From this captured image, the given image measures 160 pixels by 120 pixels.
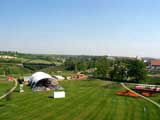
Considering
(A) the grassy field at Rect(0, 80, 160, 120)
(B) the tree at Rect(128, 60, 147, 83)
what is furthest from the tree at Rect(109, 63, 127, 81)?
(A) the grassy field at Rect(0, 80, 160, 120)

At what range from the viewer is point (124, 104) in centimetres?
5425

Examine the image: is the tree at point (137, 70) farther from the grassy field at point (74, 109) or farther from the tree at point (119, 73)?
the grassy field at point (74, 109)

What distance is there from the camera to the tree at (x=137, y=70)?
4405 inches

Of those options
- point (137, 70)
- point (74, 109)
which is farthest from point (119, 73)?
point (74, 109)

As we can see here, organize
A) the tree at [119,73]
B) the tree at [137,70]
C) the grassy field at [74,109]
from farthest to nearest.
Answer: the tree at [119,73], the tree at [137,70], the grassy field at [74,109]

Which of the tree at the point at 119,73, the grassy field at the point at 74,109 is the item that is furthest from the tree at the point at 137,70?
the grassy field at the point at 74,109

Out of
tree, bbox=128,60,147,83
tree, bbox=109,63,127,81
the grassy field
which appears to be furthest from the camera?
tree, bbox=109,63,127,81

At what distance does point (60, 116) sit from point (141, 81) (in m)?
74.0

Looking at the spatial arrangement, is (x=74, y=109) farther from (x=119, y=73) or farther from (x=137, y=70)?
(x=119, y=73)

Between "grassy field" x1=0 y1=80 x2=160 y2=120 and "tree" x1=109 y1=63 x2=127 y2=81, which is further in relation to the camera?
"tree" x1=109 y1=63 x2=127 y2=81

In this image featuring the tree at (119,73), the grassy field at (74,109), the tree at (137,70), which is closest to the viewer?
the grassy field at (74,109)

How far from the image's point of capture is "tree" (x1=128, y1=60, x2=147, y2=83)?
11189 centimetres

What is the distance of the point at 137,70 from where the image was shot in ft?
372

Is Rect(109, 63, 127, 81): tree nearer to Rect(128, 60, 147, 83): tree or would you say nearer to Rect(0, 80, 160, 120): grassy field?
Rect(128, 60, 147, 83): tree
